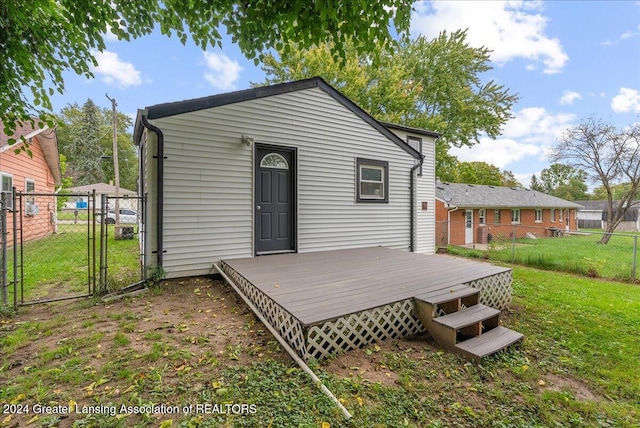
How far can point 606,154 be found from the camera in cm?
1755

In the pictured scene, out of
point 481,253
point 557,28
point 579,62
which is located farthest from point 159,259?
point 579,62

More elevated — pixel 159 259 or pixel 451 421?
pixel 159 259

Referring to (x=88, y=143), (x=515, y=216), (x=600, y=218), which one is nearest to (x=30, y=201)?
Answer: (x=515, y=216)

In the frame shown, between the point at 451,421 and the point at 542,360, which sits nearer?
the point at 451,421

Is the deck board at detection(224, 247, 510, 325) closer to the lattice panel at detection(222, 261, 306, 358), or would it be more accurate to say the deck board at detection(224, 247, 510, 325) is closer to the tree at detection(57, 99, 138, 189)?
the lattice panel at detection(222, 261, 306, 358)

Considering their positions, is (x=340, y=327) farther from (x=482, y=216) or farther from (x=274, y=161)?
(x=482, y=216)

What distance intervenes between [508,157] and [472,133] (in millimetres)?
16798

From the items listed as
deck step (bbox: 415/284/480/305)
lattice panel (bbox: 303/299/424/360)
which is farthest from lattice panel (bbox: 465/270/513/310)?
lattice panel (bbox: 303/299/424/360)

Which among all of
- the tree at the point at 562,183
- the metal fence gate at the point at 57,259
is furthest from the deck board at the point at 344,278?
the tree at the point at 562,183

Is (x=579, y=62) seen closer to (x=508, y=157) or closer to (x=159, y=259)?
(x=159, y=259)

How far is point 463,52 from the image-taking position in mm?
19234

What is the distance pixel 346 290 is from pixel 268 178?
10.6 feet

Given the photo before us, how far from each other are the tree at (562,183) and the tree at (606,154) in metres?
33.4

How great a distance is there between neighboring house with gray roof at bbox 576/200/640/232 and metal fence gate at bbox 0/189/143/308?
142 ft
